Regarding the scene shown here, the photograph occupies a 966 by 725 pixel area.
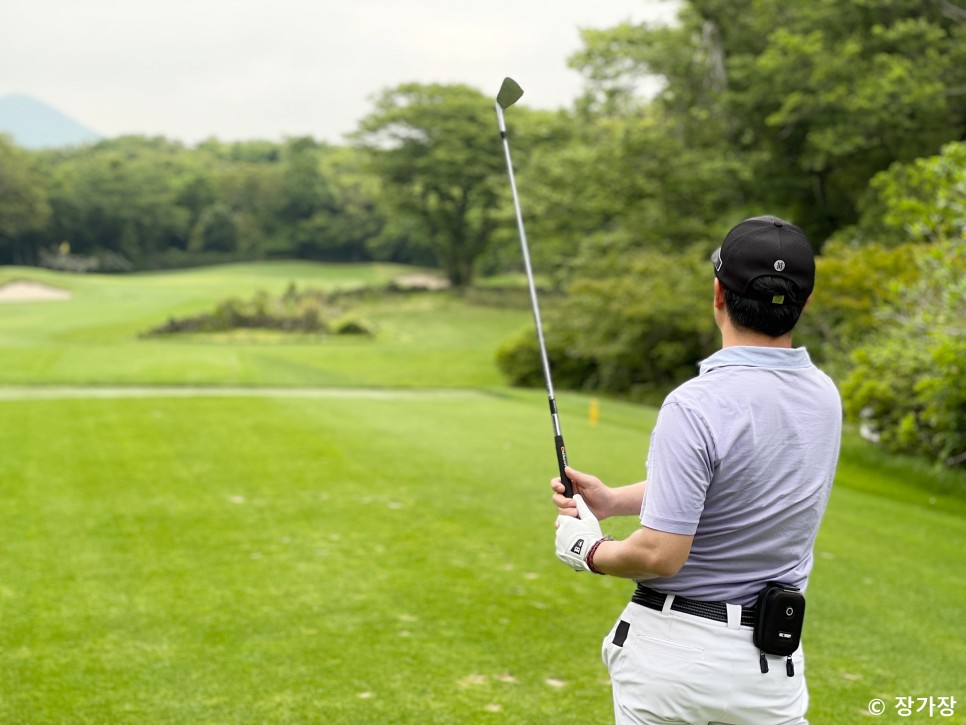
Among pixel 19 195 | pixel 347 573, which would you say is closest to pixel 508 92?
pixel 347 573

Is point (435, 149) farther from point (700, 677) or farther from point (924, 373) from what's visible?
point (700, 677)

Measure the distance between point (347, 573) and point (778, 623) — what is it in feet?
16.2

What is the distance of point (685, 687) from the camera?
7.44 ft

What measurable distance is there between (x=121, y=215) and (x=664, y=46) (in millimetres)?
54549

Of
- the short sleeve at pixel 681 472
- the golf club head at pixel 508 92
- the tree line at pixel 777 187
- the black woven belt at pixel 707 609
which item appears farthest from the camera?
the tree line at pixel 777 187

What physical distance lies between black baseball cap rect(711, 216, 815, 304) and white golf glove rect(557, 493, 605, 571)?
71 centimetres

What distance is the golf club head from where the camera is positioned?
10.5 feet

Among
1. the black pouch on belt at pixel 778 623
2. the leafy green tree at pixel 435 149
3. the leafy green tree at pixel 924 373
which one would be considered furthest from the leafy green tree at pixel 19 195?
the black pouch on belt at pixel 778 623

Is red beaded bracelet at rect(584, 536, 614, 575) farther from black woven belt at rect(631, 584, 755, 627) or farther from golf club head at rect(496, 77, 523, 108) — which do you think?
golf club head at rect(496, 77, 523, 108)

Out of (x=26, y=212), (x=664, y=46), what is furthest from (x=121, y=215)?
(x=664, y=46)

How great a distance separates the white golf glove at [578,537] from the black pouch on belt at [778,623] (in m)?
0.44

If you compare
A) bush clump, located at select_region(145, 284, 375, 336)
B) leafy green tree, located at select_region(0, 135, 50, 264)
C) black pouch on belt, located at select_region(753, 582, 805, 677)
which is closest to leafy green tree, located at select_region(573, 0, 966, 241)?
bush clump, located at select_region(145, 284, 375, 336)

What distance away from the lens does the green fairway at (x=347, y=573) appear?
483cm

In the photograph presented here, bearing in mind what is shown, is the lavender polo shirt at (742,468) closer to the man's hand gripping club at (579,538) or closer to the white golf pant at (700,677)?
the white golf pant at (700,677)
